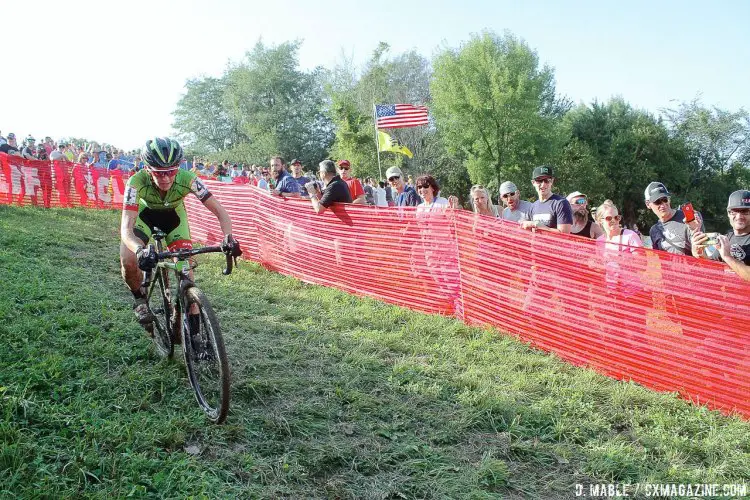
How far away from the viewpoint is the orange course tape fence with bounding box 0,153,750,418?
14.4 feet

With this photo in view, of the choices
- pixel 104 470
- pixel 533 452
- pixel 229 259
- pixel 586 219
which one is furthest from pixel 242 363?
pixel 586 219

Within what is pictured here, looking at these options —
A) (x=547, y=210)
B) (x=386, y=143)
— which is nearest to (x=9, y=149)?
(x=386, y=143)

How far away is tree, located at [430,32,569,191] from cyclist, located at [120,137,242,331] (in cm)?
3925

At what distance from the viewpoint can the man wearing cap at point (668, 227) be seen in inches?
200

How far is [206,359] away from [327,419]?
1.01m

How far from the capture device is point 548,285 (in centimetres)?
561

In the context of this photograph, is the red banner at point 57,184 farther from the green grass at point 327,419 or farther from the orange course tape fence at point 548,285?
the green grass at point 327,419

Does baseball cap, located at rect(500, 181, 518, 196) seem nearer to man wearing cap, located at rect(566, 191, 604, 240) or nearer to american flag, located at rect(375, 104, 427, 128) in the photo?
man wearing cap, located at rect(566, 191, 604, 240)

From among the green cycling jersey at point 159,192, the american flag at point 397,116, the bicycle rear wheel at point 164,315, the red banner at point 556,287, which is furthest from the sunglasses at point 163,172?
the american flag at point 397,116

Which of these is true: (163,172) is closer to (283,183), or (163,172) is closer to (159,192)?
(159,192)

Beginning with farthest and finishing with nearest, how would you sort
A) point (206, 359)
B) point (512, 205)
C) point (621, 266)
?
point (512, 205)
point (621, 266)
point (206, 359)

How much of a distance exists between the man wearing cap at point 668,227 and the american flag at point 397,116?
1470cm

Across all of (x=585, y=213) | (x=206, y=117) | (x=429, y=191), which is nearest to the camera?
(x=585, y=213)

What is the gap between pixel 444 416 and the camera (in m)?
4.18
